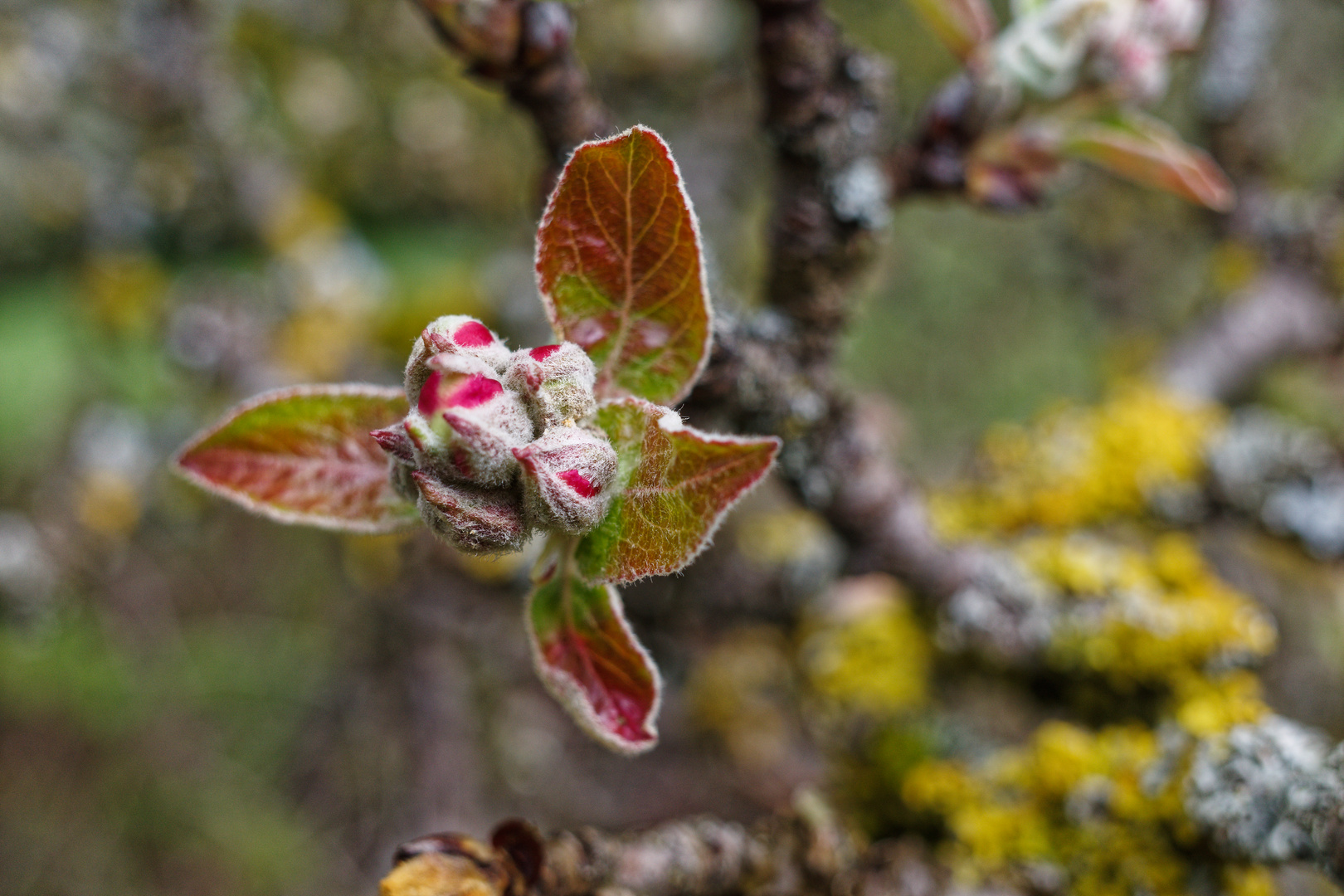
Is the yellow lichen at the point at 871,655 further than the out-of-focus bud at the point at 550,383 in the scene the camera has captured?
Yes

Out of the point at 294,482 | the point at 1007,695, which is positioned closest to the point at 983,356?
the point at 1007,695

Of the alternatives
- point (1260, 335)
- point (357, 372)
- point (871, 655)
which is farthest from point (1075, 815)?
point (357, 372)

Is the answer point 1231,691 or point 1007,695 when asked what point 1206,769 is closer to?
point 1231,691

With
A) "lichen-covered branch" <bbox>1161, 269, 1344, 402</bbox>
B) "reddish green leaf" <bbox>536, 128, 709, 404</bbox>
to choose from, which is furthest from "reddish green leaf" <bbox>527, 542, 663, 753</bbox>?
"lichen-covered branch" <bbox>1161, 269, 1344, 402</bbox>

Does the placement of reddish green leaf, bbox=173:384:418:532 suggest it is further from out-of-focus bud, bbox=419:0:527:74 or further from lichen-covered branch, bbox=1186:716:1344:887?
lichen-covered branch, bbox=1186:716:1344:887

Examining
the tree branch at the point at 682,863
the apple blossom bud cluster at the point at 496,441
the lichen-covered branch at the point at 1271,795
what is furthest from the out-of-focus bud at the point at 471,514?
the lichen-covered branch at the point at 1271,795

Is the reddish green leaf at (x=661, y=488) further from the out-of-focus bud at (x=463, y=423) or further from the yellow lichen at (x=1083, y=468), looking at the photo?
the yellow lichen at (x=1083, y=468)

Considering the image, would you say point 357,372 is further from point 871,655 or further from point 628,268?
point 628,268
